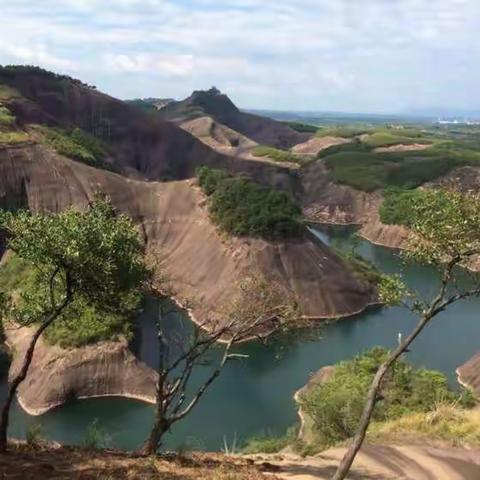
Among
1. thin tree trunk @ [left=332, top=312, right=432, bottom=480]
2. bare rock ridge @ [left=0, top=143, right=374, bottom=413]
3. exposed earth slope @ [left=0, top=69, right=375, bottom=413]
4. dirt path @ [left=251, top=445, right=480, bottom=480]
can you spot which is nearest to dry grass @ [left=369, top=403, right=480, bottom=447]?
dirt path @ [left=251, top=445, right=480, bottom=480]

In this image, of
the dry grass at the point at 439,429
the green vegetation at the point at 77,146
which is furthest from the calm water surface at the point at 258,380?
the green vegetation at the point at 77,146

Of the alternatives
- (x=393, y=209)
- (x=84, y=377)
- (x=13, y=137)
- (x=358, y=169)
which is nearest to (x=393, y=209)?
(x=393, y=209)

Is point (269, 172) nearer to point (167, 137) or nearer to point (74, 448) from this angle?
point (167, 137)

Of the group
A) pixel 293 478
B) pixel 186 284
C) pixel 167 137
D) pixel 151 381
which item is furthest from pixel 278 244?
pixel 167 137

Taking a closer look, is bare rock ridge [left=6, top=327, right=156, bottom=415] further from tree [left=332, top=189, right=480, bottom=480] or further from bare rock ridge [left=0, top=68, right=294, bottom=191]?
bare rock ridge [left=0, top=68, right=294, bottom=191]

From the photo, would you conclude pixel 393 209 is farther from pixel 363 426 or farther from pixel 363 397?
pixel 363 426

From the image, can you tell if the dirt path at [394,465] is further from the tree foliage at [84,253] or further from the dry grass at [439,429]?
the tree foliage at [84,253]
